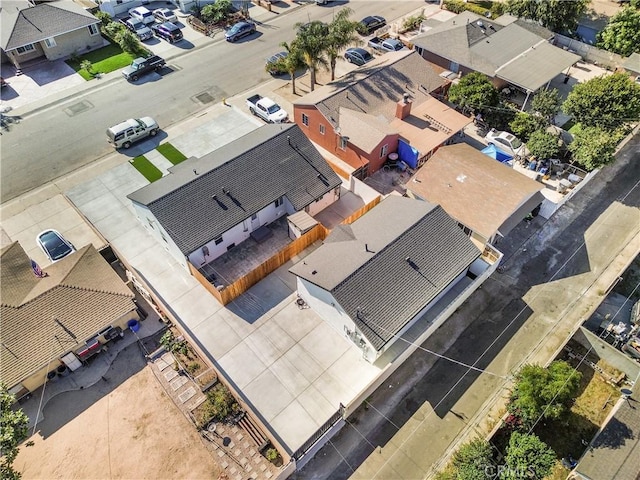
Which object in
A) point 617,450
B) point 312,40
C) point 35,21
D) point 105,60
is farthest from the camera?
point 105,60

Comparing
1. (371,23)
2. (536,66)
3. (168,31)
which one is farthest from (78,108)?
(536,66)

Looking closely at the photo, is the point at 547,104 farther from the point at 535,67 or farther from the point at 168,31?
the point at 168,31

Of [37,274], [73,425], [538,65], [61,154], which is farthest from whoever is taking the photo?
[538,65]

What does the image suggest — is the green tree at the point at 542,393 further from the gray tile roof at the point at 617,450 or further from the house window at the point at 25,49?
the house window at the point at 25,49

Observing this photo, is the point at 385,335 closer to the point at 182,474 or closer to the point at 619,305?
the point at 182,474

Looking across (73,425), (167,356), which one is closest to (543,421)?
(167,356)
